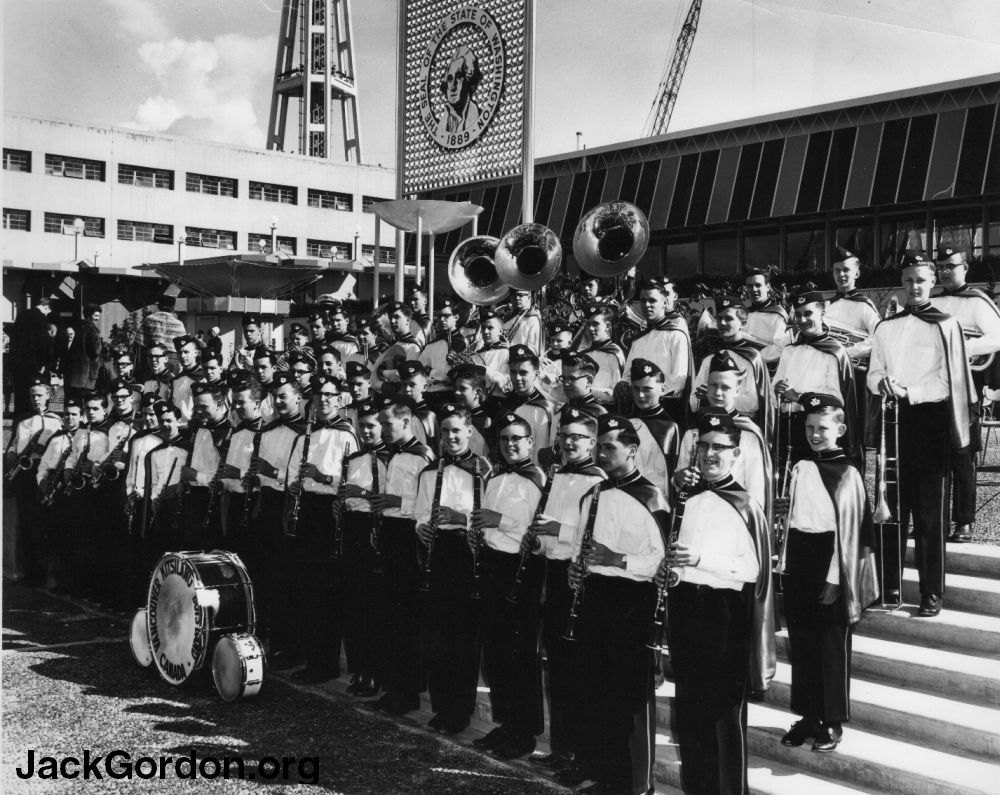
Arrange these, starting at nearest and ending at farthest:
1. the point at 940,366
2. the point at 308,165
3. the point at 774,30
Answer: the point at 940,366 → the point at 774,30 → the point at 308,165

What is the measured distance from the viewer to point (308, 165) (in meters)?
44.2

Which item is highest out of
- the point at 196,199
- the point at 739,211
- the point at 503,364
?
the point at 196,199

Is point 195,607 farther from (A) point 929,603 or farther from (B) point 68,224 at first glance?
(B) point 68,224

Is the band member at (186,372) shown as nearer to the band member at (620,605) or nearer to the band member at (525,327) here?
the band member at (525,327)

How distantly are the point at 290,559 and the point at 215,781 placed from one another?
2.26 m

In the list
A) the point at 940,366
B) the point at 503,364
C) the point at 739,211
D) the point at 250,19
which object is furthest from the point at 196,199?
the point at 940,366

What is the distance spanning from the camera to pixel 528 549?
5.41 meters

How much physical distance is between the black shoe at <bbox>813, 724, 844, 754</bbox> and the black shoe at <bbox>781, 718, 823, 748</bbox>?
5 centimetres

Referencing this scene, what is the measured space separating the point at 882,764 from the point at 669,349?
325 centimetres

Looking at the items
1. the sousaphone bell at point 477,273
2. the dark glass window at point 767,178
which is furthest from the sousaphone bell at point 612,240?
the dark glass window at point 767,178

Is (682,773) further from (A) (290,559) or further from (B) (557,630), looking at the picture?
(A) (290,559)

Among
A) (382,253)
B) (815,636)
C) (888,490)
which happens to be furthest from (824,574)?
(382,253)

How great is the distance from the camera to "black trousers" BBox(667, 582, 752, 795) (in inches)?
185

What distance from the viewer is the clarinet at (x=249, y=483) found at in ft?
24.6
